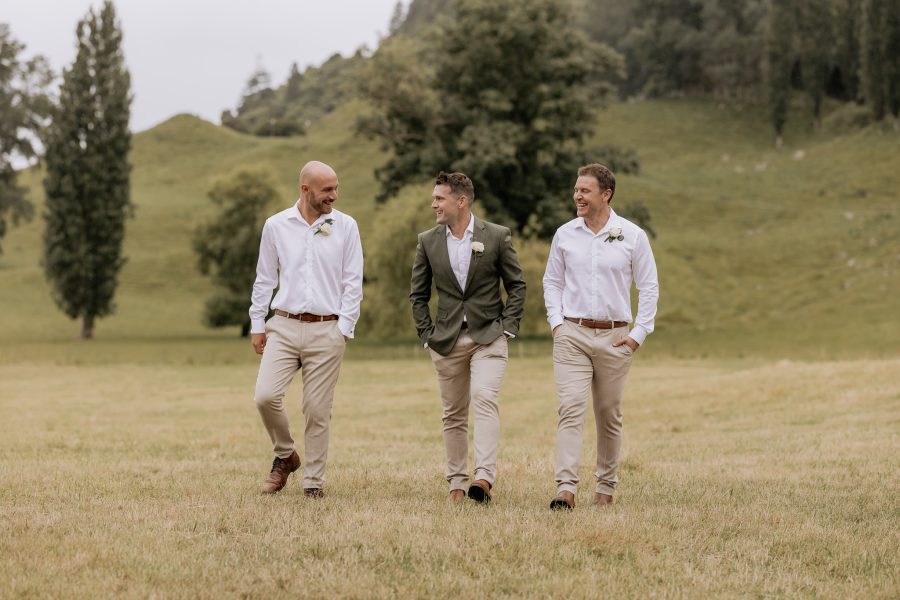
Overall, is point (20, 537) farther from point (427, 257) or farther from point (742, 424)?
point (742, 424)

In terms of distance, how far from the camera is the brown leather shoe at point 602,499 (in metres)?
9.65

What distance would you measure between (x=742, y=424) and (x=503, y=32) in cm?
3609

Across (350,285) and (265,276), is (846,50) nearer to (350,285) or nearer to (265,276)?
(350,285)

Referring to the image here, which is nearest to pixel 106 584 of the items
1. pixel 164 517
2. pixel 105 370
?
pixel 164 517

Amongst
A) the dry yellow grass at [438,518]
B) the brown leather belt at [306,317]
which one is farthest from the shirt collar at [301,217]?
the dry yellow grass at [438,518]

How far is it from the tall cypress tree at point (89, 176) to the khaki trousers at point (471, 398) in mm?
55330

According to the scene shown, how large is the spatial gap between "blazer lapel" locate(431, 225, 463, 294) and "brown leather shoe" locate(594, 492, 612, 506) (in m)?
2.29

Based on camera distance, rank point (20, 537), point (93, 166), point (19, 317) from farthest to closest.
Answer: point (19, 317), point (93, 166), point (20, 537)

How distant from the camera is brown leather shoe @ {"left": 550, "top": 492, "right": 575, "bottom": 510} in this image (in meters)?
9.03

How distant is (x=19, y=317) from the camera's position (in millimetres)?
69812

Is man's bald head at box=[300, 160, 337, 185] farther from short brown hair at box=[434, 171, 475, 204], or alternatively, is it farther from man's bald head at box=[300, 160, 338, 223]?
short brown hair at box=[434, 171, 475, 204]

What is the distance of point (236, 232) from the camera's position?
6141cm

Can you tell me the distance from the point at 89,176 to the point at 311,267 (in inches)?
2250

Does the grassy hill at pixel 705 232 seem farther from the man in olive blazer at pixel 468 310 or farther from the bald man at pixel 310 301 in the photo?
the bald man at pixel 310 301
